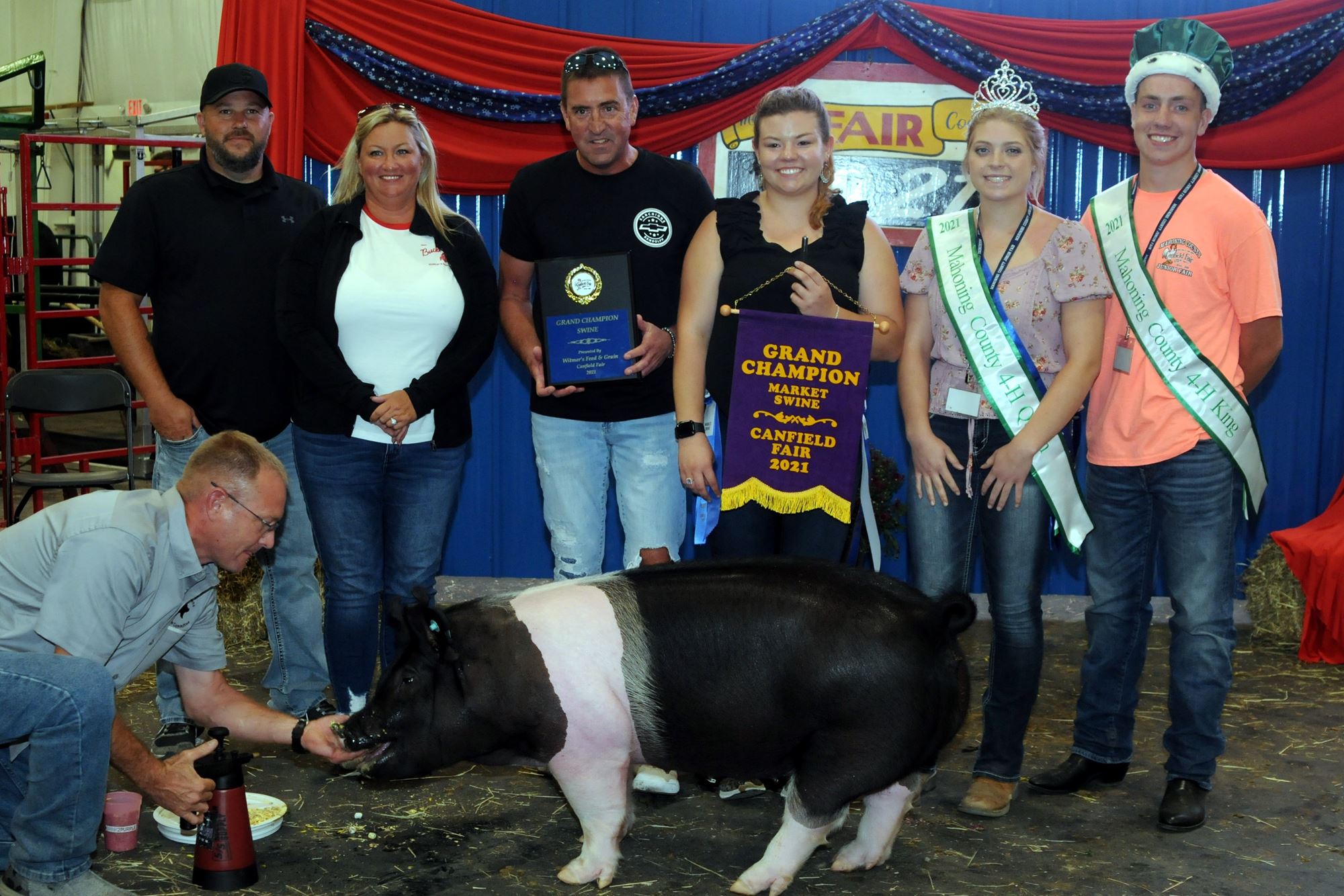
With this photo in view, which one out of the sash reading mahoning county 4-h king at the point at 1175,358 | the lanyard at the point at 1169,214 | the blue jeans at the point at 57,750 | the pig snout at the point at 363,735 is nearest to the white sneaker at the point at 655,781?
the pig snout at the point at 363,735

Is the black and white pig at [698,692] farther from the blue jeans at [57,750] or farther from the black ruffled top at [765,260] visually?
the black ruffled top at [765,260]

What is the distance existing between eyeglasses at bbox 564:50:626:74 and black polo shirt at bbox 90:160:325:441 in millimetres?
1005

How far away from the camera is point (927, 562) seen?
3.39 meters

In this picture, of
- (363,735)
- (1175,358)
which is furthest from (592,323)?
(1175,358)

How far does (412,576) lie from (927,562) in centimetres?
147

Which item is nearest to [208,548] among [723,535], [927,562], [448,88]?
[723,535]

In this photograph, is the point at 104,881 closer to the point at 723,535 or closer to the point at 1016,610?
the point at 723,535

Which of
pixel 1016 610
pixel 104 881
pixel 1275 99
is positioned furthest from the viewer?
pixel 1275 99

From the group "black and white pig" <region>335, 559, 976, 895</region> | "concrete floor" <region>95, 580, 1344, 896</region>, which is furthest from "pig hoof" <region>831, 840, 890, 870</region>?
"black and white pig" <region>335, 559, 976, 895</region>

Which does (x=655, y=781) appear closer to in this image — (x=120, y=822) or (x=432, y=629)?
(x=432, y=629)

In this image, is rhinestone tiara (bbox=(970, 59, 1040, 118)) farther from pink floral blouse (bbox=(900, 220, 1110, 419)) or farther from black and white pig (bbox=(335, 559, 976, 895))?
black and white pig (bbox=(335, 559, 976, 895))

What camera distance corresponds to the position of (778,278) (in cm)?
331

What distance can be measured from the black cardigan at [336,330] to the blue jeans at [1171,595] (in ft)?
5.85

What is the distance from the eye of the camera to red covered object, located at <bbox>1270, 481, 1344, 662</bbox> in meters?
5.04
